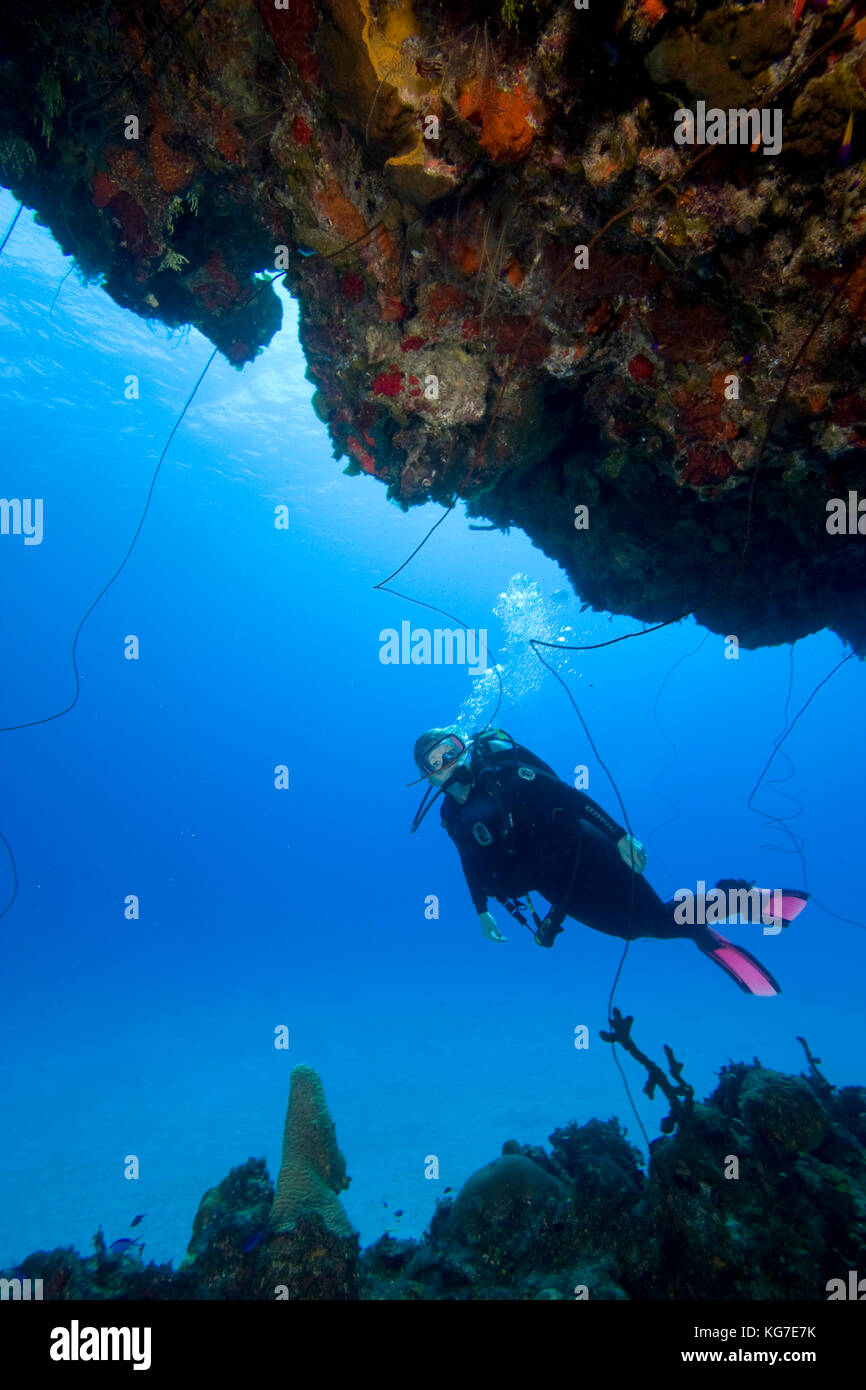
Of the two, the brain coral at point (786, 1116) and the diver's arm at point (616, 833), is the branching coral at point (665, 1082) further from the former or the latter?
the diver's arm at point (616, 833)

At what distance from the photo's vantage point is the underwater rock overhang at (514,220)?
284cm

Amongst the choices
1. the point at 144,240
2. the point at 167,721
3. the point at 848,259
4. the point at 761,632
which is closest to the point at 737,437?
the point at 848,259

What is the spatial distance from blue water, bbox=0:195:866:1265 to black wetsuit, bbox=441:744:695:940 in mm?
4153

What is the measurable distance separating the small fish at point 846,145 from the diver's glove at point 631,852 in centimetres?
598

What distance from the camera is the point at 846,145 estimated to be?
8.81 ft

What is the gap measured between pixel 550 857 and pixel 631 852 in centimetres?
101

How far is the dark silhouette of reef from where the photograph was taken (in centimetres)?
454

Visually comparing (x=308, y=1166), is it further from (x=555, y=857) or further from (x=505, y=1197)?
(x=555, y=857)

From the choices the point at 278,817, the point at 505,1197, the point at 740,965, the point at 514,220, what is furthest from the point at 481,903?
the point at 278,817

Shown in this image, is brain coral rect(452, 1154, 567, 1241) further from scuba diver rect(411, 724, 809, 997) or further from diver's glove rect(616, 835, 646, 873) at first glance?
diver's glove rect(616, 835, 646, 873)

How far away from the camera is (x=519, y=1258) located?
17.0 ft

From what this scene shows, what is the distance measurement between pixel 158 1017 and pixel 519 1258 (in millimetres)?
47724

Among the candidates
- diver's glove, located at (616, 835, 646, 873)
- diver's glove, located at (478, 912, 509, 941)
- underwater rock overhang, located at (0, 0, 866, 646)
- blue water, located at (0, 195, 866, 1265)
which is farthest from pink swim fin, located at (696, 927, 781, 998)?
blue water, located at (0, 195, 866, 1265)
